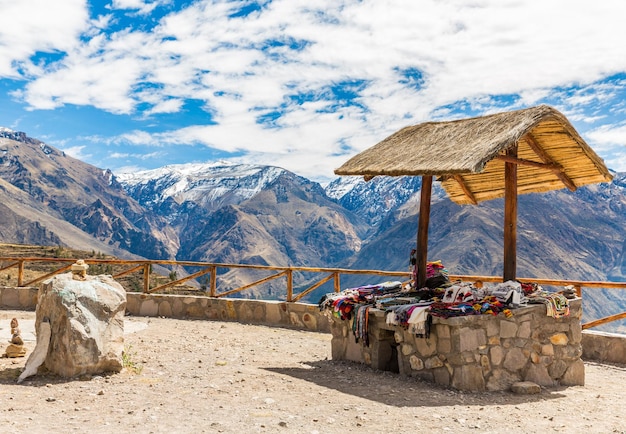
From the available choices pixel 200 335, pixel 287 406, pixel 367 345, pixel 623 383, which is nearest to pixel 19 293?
pixel 200 335

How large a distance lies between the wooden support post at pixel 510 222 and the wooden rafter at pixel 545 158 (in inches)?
28.6

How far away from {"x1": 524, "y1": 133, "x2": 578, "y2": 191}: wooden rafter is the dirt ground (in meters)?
3.22

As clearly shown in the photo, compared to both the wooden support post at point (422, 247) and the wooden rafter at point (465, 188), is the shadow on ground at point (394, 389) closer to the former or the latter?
the wooden support post at point (422, 247)

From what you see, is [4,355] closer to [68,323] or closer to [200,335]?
[68,323]

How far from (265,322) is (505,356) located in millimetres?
6923

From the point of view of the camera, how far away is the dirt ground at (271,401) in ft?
18.7

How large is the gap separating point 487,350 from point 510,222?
214 cm

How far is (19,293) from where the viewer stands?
14742 millimetres

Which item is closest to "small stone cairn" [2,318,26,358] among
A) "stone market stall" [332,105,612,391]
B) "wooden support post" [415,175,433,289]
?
"stone market stall" [332,105,612,391]

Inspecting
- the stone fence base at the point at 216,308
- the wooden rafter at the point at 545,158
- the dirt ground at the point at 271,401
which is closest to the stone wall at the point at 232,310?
the stone fence base at the point at 216,308

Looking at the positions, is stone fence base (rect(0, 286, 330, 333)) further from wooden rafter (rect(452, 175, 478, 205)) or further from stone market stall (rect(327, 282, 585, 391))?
stone market stall (rect(327, 282, 585, 391))

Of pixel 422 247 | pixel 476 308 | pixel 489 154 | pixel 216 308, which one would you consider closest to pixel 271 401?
pixel 476 308

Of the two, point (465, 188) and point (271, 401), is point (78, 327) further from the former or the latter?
point (465, 188)

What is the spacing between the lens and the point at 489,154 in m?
7.95
